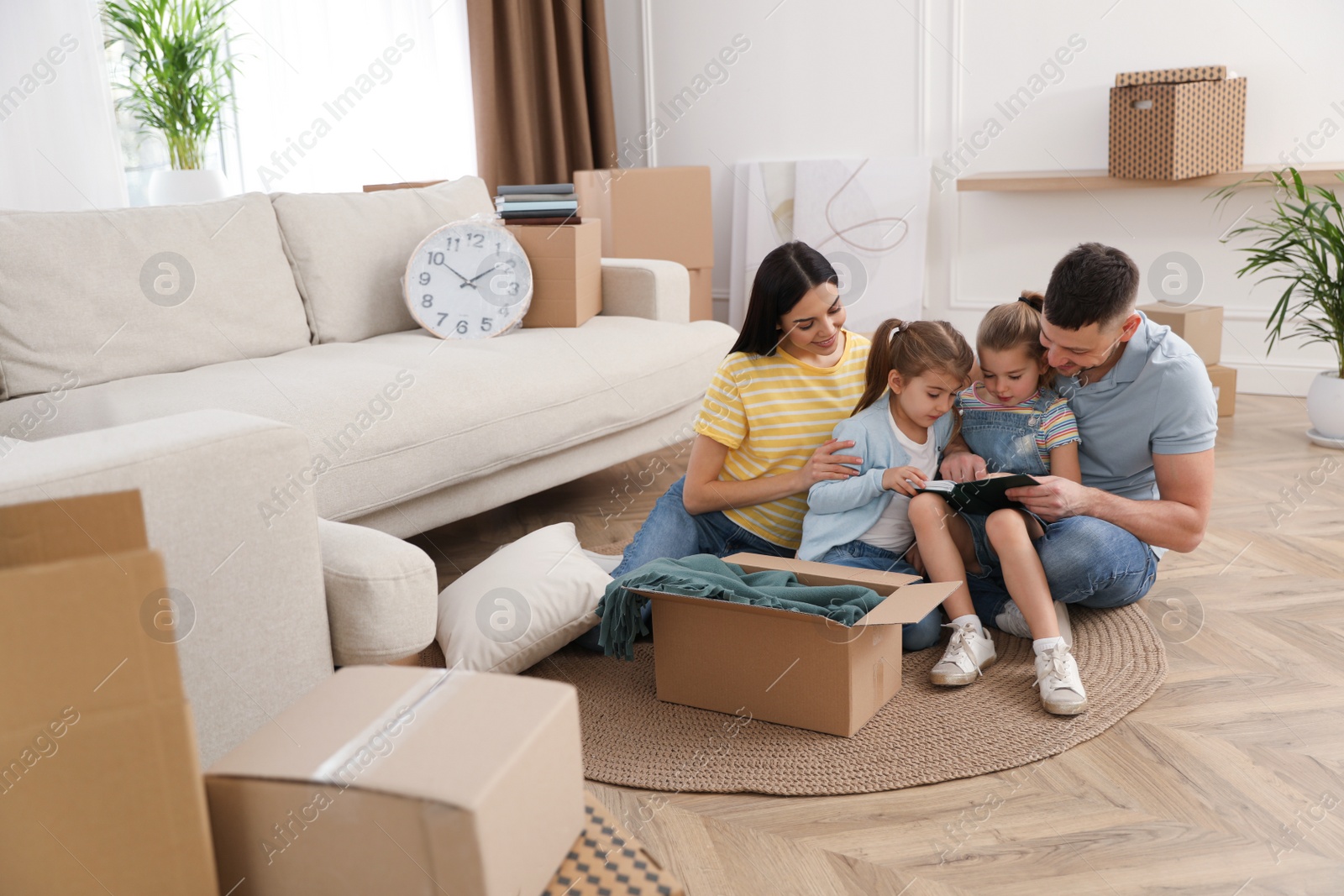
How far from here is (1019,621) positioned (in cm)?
192

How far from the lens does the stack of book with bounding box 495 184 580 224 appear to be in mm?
2900

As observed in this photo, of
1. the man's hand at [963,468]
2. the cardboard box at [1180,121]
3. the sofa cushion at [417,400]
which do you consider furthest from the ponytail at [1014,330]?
the cardboard box at [1180,121]

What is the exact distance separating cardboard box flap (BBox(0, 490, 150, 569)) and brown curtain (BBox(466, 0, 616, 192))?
358cm

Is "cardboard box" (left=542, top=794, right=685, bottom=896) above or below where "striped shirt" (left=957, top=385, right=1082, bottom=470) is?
below

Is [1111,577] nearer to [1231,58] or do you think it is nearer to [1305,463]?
[1305,463]

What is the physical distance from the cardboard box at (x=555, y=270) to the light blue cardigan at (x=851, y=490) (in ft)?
3.72

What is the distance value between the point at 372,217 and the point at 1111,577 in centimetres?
200

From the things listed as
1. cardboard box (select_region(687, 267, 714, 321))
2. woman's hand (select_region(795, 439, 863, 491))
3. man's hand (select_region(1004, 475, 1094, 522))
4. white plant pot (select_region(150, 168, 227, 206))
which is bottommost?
man's hand (select_region(1004, 475, 1094, 522))

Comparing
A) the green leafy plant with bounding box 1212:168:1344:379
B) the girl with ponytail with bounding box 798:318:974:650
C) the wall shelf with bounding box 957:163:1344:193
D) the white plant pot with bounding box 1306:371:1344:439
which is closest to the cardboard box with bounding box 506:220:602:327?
the girl with ponytail with bounding box 798:318:974:650

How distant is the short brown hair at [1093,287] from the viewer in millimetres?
1620

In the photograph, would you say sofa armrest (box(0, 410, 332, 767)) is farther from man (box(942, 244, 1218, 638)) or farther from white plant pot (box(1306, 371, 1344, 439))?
white plant pot (box(1306, 371, 1344, 439))

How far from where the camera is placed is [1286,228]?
11.1 feet

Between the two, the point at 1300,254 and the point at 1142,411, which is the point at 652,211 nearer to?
the point at 1300,254

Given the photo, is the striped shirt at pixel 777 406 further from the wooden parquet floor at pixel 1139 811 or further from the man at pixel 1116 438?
the wooden parquet floor at pixel 1139 811
